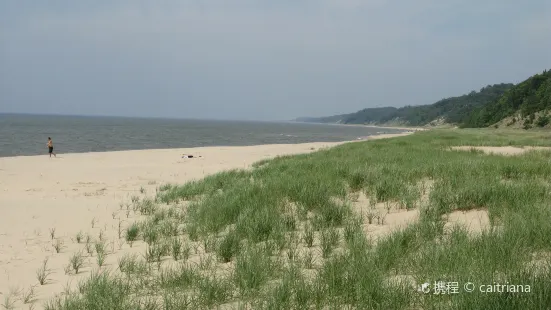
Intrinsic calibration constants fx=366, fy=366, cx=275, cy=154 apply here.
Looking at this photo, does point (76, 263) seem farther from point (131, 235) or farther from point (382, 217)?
point (382, 217)

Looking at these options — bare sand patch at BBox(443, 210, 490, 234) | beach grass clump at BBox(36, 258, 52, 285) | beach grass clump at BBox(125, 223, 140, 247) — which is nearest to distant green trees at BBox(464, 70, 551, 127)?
bare sand patch at BBox(443, 210, 490, 234)

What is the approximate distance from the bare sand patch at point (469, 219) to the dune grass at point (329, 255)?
137 mm

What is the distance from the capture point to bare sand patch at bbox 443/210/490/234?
5.36 meters

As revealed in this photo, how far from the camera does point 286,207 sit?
292 inches

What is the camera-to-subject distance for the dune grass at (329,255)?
325 centimetres

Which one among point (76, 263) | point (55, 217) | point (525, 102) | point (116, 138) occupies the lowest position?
point (55, 217)

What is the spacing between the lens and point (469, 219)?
5844 mm

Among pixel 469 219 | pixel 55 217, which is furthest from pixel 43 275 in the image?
pixel 469 219

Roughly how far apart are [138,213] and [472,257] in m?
7.69

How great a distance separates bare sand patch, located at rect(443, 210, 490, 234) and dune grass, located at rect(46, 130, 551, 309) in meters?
0.14

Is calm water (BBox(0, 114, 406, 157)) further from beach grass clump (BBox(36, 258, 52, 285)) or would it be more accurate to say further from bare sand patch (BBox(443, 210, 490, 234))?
bare sand patch (BBox(443, 210, 490, 234))

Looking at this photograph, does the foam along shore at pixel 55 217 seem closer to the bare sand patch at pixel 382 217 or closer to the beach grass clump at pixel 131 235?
the beach grass clump at pixel 131 235

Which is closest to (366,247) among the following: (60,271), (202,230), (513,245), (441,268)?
(441,268)

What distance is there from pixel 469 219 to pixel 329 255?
2.68 metres
